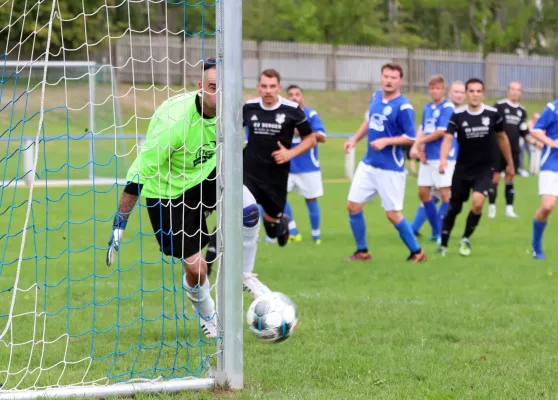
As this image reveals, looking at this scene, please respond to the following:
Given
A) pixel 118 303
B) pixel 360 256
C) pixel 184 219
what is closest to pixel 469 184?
pixel 360 256

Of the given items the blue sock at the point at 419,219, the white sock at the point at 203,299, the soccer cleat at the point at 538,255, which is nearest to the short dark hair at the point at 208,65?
the white sock at the point at 203,299

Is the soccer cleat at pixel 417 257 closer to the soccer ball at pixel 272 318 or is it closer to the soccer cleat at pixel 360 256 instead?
the soccer cleat at pixel 360 256

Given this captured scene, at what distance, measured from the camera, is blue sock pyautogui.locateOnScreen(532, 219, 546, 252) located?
10113 mm

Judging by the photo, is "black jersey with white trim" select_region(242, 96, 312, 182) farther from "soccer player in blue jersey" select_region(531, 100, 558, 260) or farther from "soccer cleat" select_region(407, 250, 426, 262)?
"soccer player in blue jersey" select_region(531, 100, 558, 260)

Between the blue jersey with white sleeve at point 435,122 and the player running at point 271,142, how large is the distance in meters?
3.09

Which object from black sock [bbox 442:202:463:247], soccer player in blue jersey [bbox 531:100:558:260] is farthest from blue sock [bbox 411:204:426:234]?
soccer player in blue jersey [bbox 531:100:558:260]

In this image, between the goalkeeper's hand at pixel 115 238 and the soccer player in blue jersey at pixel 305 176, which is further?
the soccer player in blue jersey at pixel 305 176

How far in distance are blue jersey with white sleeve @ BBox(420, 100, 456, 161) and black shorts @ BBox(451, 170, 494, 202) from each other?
3.44 ft

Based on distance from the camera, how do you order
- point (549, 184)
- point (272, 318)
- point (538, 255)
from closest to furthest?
1. point (272, 318)
2. point (549, 184)
3. point (538, 255)

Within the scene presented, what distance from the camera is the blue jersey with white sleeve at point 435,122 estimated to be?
11695mm

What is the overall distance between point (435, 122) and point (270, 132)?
3771 millimetres

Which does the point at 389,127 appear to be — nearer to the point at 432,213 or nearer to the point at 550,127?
the point at 550,127

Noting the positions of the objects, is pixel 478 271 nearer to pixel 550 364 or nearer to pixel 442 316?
pixel 442 316

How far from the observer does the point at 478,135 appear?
34.2 ft
